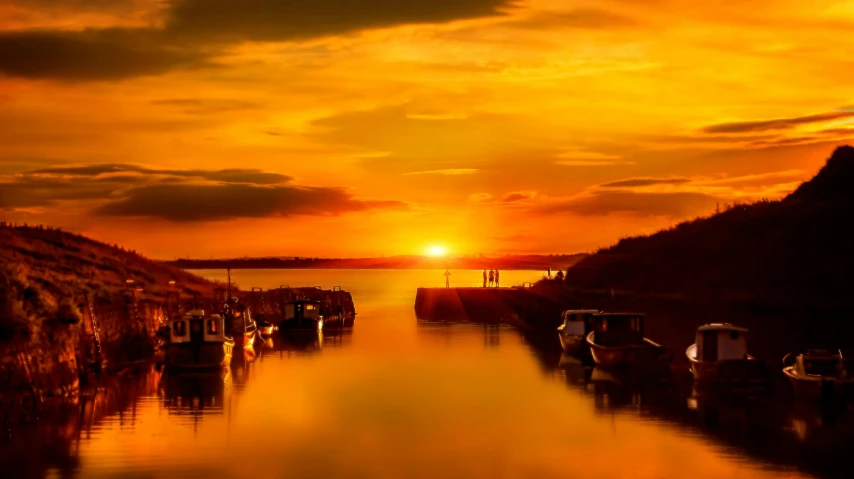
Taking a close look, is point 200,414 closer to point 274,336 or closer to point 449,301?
point 274,336

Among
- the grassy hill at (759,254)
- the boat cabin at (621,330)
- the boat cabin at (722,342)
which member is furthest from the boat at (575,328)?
the grassy hill at (759,254)

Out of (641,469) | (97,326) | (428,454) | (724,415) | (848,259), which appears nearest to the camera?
(641,469)

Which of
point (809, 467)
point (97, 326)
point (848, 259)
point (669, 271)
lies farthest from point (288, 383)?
point (669, 271)

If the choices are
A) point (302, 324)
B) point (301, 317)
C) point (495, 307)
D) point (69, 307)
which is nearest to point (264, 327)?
point (302, 324)

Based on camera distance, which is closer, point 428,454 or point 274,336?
point 428,454

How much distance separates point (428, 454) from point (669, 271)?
329 feet

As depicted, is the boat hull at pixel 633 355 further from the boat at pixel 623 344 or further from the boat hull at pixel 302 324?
the boat hull at pixel 302 324

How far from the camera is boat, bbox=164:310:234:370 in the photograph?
71312 millimetres

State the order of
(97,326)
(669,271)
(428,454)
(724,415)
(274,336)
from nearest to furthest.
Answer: (428,454) < (724,415) < (97,326) < (274,336) < (669,271)

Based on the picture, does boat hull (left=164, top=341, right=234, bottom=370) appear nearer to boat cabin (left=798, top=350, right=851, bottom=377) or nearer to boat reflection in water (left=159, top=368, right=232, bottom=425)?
boat reflection in water (left=159, top=368, right=232, bottom=425)

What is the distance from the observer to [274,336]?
108m

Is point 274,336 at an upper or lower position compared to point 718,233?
lower

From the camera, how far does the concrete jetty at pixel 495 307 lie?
11781cm

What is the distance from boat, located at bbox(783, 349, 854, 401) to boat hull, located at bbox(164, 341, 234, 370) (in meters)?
35.9
